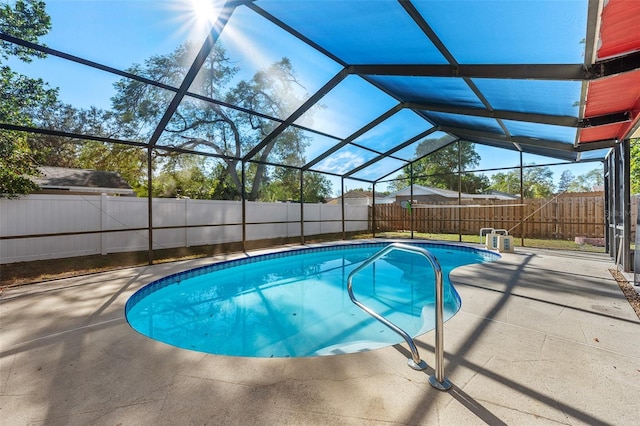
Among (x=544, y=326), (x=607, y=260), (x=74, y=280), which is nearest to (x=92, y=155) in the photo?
(x=74, y=280)

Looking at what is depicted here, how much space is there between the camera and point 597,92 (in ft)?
11.8

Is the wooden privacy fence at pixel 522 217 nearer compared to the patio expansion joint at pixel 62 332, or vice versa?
the patio expansion joint at pixel 62 332

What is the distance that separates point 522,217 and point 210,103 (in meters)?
10.1

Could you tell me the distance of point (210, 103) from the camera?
617cm

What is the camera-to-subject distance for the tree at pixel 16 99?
4.83 metres

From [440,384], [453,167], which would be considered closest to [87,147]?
[440,384]

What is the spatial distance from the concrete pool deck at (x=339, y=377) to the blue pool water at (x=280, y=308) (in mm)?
928

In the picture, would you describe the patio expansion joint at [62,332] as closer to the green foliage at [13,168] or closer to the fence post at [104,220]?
the green foliage at [13,168]

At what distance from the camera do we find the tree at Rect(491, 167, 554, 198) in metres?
27.4

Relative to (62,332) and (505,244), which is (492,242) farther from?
(62,332)

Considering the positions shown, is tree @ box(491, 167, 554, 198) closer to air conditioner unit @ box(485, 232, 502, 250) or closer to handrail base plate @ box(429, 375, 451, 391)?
air conditioner unit @ box(485, 232, 502, 250)

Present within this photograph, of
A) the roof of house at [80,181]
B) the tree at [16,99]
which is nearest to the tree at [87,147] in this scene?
the tree at [16,99]

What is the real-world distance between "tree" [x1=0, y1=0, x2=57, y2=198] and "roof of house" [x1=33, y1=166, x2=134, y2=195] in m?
2.46

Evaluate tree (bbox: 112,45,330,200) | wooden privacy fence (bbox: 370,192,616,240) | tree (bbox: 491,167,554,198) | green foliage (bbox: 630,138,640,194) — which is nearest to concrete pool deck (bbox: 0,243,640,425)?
tree (bbox: 112,45,330,200)
